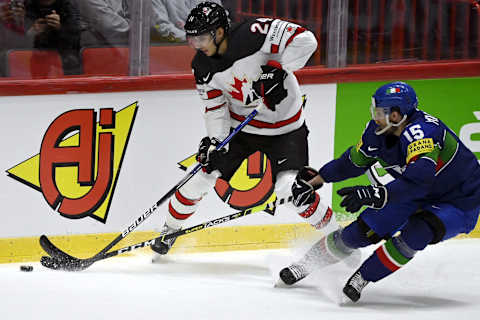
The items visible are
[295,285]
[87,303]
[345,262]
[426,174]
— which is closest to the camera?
[426,174]

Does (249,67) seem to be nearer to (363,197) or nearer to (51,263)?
(363,197)

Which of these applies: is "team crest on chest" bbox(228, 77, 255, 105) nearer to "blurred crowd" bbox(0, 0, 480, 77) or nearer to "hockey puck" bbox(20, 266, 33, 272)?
"blurred crowd" bbox(0, 0, 480, 77)

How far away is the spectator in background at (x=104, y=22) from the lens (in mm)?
4508

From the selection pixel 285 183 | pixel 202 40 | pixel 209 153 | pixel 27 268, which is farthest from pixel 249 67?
pixel 27 268

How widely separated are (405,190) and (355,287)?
0.48 meters

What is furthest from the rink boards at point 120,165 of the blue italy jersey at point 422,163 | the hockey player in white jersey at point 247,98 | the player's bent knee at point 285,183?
the blue italy jersey at point 422,163

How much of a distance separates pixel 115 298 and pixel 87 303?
13 cm

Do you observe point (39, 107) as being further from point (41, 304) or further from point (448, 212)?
point (448, 212)

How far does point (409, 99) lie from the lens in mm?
3566

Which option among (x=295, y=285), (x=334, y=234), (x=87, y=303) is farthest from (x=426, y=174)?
(x=87, y=303)

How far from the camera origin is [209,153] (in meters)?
4.14

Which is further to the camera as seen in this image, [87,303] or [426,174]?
[87,303]

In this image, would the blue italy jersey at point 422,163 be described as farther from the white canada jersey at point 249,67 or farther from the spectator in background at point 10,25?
the spectator in background at point 10,25

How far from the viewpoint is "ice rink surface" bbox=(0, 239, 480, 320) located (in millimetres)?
3551
